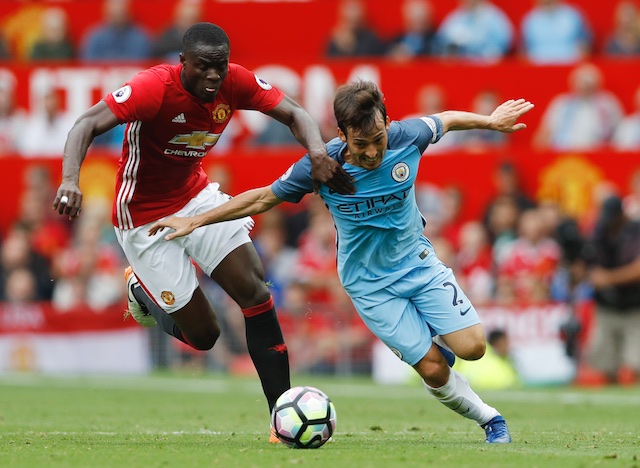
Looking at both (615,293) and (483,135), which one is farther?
(483,135)

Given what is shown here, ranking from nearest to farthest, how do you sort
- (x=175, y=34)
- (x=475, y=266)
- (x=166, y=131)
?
(x=166, y=131)
(x=475, y=266)
(x=175, y=34)

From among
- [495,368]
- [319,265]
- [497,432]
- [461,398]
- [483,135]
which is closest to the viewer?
[461,398]

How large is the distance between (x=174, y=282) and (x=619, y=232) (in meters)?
7.87

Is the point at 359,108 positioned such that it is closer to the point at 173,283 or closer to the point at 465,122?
the point at 465,122

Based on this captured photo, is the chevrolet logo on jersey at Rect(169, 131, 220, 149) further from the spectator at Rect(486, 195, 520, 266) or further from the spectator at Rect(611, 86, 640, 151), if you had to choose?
the spectator at Rect(611, 86, 640, 151)

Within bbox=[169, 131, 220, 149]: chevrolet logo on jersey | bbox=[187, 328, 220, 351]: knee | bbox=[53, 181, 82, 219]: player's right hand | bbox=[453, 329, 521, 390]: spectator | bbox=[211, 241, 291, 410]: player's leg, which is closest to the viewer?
bbox=[53, 181, 82, 219]: player's right hand

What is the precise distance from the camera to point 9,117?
771 inches

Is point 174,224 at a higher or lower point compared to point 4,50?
lower

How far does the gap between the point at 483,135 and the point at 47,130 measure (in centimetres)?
640

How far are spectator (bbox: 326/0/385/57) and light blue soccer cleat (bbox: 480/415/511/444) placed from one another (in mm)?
11960

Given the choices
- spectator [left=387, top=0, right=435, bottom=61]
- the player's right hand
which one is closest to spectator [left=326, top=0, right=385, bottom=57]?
spectator [left=387, top=0, right=435, bottom=61]

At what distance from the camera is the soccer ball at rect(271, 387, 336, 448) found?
26.9 feet

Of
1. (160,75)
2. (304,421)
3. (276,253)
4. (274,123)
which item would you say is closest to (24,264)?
(276,253)

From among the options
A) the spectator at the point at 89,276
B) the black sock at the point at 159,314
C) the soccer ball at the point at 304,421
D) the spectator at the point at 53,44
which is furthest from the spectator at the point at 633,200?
the spectator at the point at 53,44
